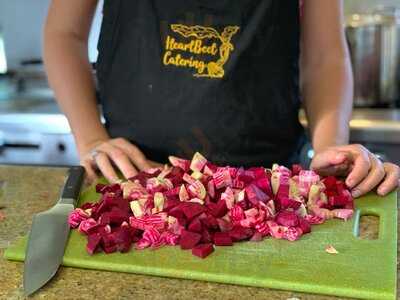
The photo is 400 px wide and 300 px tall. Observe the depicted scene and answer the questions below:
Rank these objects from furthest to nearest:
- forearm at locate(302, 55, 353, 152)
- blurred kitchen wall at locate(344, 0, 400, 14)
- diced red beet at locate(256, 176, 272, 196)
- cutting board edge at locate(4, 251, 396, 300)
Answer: blurred kitchen wall at locate(344, 0, 400, 14) < forearm at locate(302, 55, 353, 152) < diced red beet at locate(256, 176, 272, 196) < cutting board edge at locate(4, 251, 396, 300)

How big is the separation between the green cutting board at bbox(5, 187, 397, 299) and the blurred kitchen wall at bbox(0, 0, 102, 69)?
1736 mm

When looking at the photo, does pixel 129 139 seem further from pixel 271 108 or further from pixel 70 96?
pixel 271 108

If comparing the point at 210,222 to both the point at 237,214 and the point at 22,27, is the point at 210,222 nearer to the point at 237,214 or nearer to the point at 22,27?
the point at 237,214

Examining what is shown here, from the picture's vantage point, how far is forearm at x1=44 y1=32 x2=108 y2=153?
115 cm

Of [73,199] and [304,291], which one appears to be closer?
[304,291]

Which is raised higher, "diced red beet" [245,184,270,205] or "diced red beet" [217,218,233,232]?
"diced red beet" [245,184,270,205]

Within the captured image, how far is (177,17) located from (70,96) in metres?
0.25

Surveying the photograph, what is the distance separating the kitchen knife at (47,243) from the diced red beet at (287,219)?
0.27 meters

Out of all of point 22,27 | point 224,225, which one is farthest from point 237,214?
point 22,27

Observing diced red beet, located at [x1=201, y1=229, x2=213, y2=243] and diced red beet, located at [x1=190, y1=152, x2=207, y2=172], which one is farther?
diced red beet, located at [x1=190, y1=152, x2=207, y2=172]

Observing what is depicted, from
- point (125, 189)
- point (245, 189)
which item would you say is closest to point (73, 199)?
point (125, 189)

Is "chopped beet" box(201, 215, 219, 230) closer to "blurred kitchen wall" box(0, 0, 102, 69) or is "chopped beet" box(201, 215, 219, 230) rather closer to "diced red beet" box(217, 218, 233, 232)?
"diced red beet" box(217, 218, 233, 232)

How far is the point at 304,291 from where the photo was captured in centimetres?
67

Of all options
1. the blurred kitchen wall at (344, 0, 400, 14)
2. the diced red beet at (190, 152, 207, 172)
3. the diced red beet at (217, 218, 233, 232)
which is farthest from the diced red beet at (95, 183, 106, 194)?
the blurred kitchen wall at (344, 0, 400, 14)
